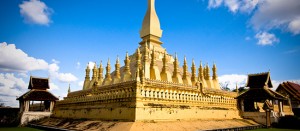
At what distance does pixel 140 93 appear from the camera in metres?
23.2

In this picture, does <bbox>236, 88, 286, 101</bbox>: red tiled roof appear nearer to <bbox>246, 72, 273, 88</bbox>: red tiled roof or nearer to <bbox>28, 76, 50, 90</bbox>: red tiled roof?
<bbox>246, 72, 273, 88</bbox>: red tiled roof

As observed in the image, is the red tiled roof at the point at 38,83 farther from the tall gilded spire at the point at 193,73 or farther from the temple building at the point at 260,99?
the temple building at the point at 260,99

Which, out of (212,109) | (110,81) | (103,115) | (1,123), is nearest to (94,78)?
(110,81)

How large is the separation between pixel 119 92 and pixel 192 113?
8.48 m

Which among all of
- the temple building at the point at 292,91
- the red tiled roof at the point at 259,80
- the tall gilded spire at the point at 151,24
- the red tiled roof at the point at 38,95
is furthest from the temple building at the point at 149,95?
the temple building at the point at 292,91

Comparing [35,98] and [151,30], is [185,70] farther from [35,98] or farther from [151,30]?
[35,98]

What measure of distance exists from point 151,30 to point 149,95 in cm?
1713

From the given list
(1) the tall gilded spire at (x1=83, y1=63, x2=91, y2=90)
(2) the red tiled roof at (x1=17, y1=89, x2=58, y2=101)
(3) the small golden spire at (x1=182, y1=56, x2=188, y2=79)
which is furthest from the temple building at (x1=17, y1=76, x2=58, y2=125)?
(3) the small golden spire at (x1=182, y1=56, x2=188, y2=79)

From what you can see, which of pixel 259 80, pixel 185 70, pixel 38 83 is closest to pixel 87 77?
pixel 38 83

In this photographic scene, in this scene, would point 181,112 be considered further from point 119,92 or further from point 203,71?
point 203,71

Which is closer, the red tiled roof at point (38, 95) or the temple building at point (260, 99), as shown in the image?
the temple building at point (260, 99)

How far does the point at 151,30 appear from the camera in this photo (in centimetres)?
3919

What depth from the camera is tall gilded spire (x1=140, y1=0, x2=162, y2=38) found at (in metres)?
39.4

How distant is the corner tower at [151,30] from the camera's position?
38938 millimetres
